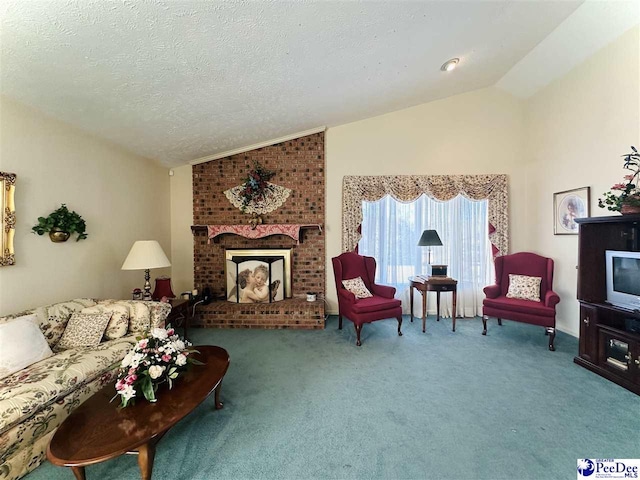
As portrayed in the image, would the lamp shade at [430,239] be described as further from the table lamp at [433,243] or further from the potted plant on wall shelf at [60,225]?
the potted plant on wall shelf at [60,225]

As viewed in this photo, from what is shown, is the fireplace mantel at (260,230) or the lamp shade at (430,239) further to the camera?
the fireplace mantel at (260,230)

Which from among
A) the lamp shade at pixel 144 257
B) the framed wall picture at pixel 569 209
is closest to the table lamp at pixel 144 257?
the lamp shade at pixel 144 257

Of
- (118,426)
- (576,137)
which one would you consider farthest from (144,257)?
(576,137)

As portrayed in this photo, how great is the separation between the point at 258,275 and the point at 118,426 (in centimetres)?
281

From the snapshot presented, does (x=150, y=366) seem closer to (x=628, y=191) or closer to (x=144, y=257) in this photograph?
(x=144, y=257)

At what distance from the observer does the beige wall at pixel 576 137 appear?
2764mm

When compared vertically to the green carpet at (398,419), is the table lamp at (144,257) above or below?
above

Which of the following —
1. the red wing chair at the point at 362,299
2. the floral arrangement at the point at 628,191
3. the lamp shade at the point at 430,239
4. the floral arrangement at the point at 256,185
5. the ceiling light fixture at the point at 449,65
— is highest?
the ceiling light fixture at the point at 449,65

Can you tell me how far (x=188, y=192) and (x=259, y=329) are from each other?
2.54 metres

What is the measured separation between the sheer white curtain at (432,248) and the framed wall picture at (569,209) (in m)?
0.84

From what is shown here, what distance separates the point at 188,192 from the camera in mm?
4383

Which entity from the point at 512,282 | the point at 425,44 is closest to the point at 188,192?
the point at 425,44

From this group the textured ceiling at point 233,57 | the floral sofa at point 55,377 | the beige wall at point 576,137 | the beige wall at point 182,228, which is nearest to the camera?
the floral sofa at point 55,377

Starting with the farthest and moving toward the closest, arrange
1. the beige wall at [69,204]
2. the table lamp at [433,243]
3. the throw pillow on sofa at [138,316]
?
1. the table lamp at [433,243]
2. the throw pillow on sofa at [138,316]
3. the beige wall at [69,204]
